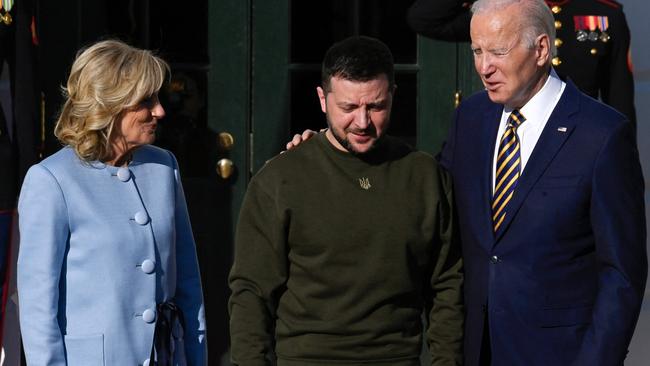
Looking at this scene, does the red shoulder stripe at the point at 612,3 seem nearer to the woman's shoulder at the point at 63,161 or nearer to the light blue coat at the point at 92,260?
the light blue coat at the point at 92,260

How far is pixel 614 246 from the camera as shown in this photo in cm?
341

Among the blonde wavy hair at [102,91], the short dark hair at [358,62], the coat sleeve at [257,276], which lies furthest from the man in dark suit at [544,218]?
the blonde wavy hair at [102,91]

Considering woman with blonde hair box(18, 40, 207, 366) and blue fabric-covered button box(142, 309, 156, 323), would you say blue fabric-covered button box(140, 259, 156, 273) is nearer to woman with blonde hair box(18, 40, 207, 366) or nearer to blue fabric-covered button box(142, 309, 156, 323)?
woman with blonde hair box(18, 40, 207, 366)

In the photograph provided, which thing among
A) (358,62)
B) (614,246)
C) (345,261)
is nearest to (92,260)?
(345,261)

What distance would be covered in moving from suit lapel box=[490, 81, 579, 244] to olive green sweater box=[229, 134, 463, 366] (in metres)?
0.19

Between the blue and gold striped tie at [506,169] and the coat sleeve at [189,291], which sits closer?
the blue and gold striped tie at [506,169]

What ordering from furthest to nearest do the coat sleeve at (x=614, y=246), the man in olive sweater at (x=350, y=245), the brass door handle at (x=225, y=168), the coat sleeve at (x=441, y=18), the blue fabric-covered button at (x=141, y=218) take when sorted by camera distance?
the brass door handle at (x=225, y=168) → the coat sleeve at (x=441, y=18) → the blue fabric-covered button at (x=141, y=218) → the man in olive sweater at (x=350, y=245) → the coat sleeve at (x=614, y=246)

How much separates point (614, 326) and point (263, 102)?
2355mm

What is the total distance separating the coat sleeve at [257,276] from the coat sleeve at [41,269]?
1.54 ft

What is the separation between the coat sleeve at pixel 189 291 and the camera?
379 centimetres

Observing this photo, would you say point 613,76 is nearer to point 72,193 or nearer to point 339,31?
point 339,31

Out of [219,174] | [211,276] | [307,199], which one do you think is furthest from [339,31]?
[307,199]

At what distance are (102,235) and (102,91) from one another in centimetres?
38

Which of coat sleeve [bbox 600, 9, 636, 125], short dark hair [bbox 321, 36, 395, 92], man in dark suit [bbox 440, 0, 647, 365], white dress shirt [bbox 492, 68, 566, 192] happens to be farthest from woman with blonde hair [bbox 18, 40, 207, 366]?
coat sleeve [bbox 600, 9, 636, 125]
